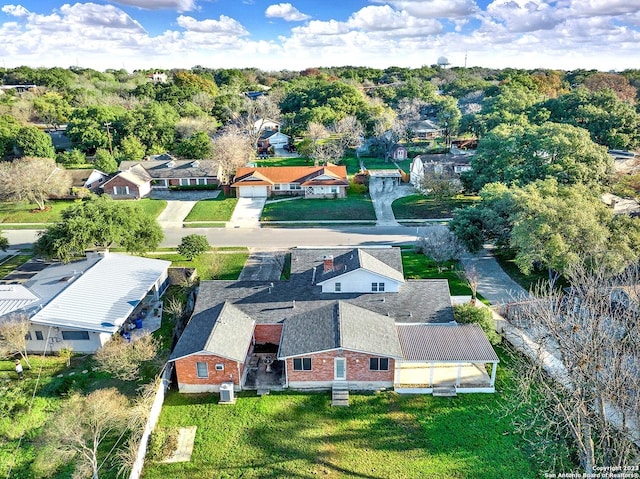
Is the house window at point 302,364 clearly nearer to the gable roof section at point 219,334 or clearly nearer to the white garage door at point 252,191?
the gable roof section at point 219,334

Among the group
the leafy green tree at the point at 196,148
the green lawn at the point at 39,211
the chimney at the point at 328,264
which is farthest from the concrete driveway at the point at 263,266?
the leafy green tree at the point at 196,148

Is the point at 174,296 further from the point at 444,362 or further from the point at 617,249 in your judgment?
the point at 617,249

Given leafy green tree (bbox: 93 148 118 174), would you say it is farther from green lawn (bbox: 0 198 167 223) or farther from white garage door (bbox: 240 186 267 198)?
white garage door (bbox: 240 186 267 198)

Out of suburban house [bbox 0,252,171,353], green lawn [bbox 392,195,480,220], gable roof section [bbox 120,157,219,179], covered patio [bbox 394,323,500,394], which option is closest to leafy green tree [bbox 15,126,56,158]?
gable roof section [bbox 120,157,219,179]

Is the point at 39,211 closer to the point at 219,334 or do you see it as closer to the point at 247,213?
the point at 247,213

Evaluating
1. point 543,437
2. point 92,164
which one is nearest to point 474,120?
point 92,164

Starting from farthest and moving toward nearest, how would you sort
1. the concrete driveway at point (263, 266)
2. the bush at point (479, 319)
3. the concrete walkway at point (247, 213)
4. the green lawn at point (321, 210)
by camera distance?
the green lawn at point (321, 210) < the concrete walkway at point (247, 213) < the concrete driveway at point (263, 266) < the bush at point (479, 319)
